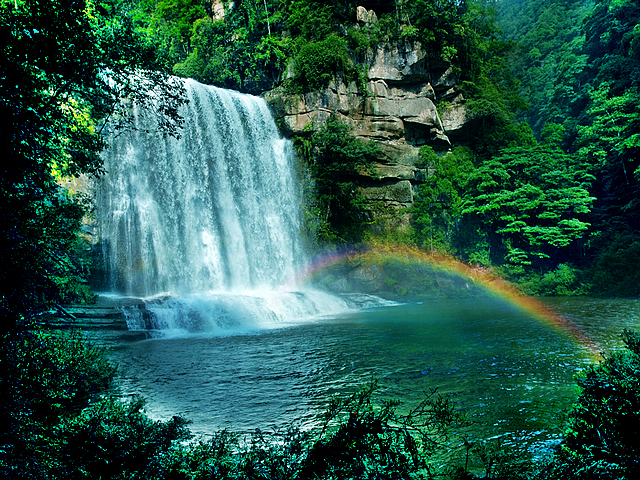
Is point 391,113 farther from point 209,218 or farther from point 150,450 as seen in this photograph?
point 150,450

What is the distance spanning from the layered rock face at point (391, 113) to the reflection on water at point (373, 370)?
13591 millimetres

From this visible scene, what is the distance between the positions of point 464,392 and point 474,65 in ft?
97.2

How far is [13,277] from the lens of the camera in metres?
3.81

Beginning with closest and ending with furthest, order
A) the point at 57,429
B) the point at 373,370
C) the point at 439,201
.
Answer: the point at 57,429 → the point at 373,370 → the point at 439,201

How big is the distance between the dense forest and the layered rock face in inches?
35.3

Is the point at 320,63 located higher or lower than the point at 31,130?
higher

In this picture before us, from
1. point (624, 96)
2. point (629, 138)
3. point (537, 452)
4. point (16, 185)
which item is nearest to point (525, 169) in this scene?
point (629, 138)

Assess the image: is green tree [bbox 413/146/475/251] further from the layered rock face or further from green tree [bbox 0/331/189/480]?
green tree [bbox 0/331/189/480]

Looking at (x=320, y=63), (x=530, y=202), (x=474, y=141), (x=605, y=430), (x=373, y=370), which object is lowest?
(x=373, y=370)

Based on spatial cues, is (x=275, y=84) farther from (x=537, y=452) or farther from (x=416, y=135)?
(x=537, y=452)

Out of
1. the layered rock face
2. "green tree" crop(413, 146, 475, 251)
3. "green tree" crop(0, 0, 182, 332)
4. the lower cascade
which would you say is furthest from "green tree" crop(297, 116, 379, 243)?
"green tree" crop(0, 0, 182, 332)

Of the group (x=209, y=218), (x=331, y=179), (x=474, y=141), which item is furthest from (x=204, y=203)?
(x=474, y=141)

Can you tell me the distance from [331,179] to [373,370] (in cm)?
1807

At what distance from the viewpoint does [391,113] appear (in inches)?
1014
